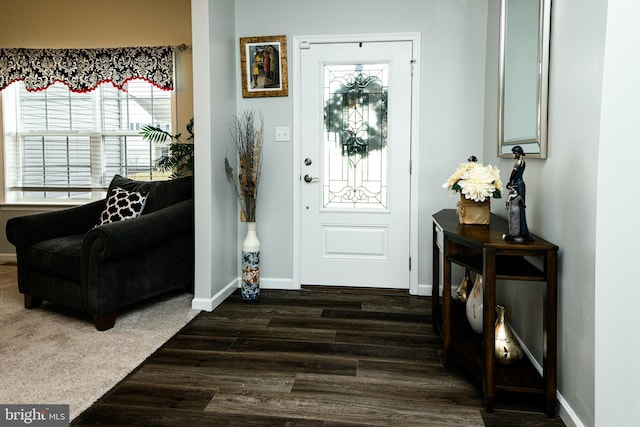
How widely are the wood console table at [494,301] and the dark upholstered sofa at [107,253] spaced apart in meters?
1.92

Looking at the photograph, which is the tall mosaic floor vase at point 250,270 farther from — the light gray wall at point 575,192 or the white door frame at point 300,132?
the light gray wall at point 575,192

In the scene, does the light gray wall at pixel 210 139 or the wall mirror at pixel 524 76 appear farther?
the light gray wall at pixel 210 139

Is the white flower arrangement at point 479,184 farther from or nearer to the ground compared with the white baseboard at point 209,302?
farther from the ground

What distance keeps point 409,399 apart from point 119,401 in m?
1.27

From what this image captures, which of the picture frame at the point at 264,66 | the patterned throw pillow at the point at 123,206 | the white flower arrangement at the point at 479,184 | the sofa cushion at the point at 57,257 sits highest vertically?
the picture frame at the point at 264,66

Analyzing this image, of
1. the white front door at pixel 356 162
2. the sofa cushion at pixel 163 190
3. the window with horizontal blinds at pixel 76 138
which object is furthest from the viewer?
the window with horizontal blinds at pixel 76 138

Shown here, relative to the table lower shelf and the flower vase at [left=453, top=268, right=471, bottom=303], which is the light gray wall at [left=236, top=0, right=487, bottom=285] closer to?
the flower vase at [left=453, top=268, right=471, bottom=303]

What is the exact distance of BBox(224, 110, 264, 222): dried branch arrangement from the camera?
12.0 ft

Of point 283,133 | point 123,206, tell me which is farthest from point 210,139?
point 123,206

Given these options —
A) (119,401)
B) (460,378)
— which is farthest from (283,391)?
(460,378)

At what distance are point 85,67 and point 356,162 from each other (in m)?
2.85

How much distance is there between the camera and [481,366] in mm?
2217

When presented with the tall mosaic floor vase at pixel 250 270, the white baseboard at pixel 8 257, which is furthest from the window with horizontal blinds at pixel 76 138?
the tall mosaic floor vase at pixel 250 270

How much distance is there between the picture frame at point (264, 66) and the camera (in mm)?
3775
